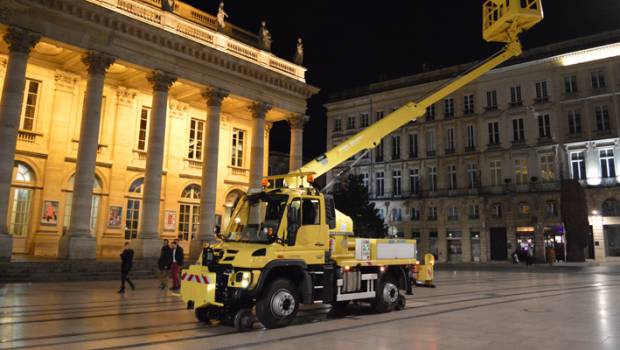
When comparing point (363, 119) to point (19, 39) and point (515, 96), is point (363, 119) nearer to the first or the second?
point (515, 96)

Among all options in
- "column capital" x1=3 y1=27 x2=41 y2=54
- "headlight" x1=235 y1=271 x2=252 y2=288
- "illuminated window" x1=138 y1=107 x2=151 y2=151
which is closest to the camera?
"headlight" x1=235 y1=271 x2=252 y2=288

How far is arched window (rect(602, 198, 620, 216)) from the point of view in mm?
39625

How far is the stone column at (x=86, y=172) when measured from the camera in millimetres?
19828

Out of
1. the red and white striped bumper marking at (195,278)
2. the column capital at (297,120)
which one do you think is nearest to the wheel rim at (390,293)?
the red and white striped bumper marking at (195,278)

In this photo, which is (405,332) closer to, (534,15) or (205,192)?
(534,15)

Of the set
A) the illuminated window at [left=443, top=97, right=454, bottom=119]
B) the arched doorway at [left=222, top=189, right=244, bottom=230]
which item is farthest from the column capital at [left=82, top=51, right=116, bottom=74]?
the illuminated window at [left=443, top=97, right=454, bottom=119]

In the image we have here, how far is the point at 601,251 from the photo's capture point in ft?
132

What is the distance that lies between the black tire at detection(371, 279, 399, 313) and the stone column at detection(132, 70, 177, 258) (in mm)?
14504

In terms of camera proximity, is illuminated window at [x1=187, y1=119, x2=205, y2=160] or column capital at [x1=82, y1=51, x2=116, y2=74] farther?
illuminated window at [x1=187, y1=119, x2=205, y2=160]

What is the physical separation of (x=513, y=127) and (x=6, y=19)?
4481cm

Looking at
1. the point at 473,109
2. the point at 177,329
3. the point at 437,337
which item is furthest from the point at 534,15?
the point at 473,109

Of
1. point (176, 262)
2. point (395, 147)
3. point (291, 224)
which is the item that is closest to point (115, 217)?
point (176, 262)

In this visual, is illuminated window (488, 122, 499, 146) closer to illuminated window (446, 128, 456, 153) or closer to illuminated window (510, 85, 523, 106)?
illuminated window (510, 85, 523, 106)

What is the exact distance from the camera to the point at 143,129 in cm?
2755
